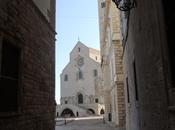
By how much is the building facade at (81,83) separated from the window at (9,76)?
47002 millimetres

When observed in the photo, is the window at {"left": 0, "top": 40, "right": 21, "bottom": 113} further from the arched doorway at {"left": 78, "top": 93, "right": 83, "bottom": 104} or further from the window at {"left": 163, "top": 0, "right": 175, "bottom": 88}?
the arched doorway at {"left": 78, "top": 93, "right": 83, "bottom": 104}

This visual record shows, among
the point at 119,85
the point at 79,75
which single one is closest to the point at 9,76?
the point at 119,85

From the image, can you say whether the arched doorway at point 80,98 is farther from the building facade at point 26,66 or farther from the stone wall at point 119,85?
the building facade at point 26,66

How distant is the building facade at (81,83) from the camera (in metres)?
54.0

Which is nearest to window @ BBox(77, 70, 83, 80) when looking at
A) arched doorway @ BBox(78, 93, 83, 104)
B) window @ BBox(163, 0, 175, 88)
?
arched doorway @ BBox(78, 93, 83, 104)

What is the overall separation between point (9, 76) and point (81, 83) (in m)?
51.7

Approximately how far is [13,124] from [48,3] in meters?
5.13

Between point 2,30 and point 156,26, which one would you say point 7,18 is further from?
point 156,26

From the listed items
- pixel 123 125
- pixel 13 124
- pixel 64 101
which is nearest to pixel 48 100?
pixel 13 124

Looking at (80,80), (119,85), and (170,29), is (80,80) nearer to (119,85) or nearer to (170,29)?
(119,85)

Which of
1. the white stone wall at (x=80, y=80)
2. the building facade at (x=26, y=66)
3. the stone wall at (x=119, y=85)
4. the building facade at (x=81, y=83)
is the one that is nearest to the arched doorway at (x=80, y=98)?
the building facade at (x=81, y=83)

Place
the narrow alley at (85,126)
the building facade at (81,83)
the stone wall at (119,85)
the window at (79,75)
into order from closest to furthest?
1. the stone wall at (119,85)
2. the narrow alley at (85,126)
3. the building facade at (81,83)
4. the window at (79,75)

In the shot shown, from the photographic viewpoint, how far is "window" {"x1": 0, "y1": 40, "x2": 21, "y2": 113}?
5137 mm

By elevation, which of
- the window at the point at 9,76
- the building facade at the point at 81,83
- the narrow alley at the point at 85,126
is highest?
the building facade at the point at 81,83
